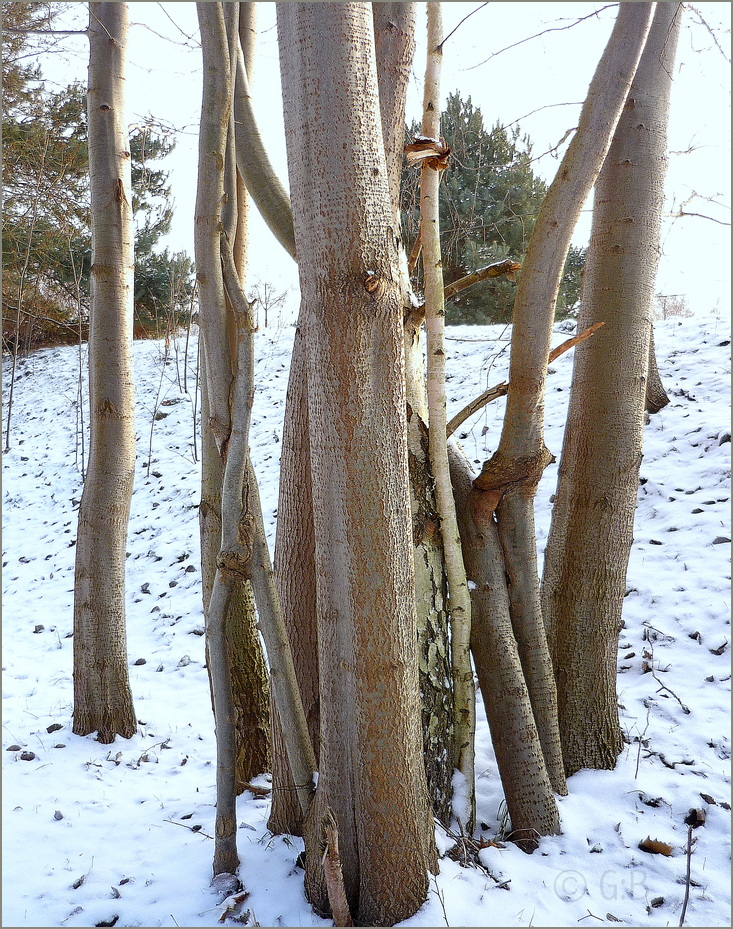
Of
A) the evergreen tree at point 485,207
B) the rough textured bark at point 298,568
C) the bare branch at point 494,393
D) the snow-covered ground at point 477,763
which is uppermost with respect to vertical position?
the evergreen tree at point 485,207

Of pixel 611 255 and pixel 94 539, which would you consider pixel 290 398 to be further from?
pixel 94 539

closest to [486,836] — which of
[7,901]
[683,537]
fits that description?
[7,901]

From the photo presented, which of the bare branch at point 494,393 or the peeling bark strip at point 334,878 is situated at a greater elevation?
the bare branch at point 494,393

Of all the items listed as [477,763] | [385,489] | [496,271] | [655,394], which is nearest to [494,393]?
[496,271]

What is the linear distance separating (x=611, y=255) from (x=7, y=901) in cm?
356

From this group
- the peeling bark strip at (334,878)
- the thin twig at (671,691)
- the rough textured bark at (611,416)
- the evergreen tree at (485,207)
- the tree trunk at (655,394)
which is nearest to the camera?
the peeling bark strip at (334,878)

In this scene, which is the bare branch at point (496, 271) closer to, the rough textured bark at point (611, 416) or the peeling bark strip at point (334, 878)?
the rough textured bark at point (611, 416)

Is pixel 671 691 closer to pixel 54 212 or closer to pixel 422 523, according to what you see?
pixel 422 523

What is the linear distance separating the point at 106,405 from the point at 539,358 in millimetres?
2705

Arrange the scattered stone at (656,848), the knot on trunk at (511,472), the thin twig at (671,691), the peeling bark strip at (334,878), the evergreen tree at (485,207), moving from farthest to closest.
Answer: the evergreen tree at (485,207) < the thin twig at (671,691) < the knot on trunk at (511,472) < the scattered stone at (656,848) < the peeling bark strip at (334,878)

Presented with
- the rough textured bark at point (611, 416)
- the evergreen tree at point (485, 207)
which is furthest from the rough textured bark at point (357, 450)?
the evergreen tree at point (485, 207)

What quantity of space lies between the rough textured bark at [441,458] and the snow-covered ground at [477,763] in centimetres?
41

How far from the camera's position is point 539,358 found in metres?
2.56

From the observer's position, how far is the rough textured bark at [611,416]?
9.76 ft
